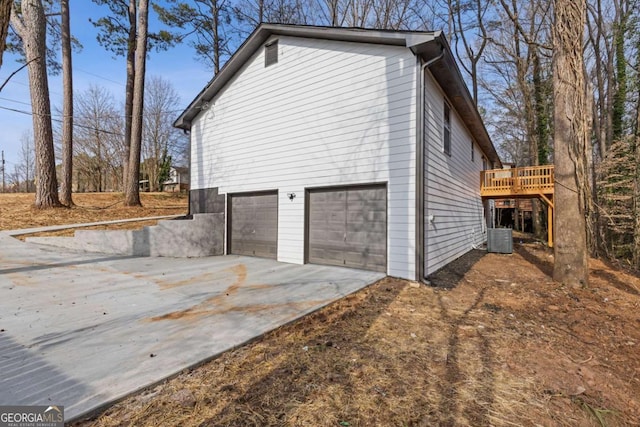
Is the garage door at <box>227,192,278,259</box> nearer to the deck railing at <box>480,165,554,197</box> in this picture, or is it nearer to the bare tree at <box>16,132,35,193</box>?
the deck railing at <box>480,165,554,197</box>

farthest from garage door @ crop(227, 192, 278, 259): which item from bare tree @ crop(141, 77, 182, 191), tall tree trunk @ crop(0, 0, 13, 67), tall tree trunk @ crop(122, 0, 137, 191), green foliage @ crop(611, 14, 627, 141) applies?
bare tree @ crop(141, 77, 182, 191)

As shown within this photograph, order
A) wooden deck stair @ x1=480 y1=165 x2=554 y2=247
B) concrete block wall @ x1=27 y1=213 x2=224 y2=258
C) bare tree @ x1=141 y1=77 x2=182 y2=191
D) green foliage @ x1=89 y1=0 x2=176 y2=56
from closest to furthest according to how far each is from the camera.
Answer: concrete block wall @ x1=27 y1=213 x2=224 y2=258
wooden deck stair @ x1=480 y1=165 x2=554 y2=247
green foliage @ x1=89 y1=0 x2=176 y2=56
bare tree @ x1=141 y1=77 x2=182 y2=191

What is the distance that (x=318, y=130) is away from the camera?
6902 millimetres

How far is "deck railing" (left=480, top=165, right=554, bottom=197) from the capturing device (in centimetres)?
1053

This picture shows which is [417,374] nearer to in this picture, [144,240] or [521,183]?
[144,240]

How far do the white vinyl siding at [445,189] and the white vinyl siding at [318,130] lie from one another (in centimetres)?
56

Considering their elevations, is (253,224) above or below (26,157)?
below

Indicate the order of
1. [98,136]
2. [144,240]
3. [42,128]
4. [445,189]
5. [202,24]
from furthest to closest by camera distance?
[98,136], [202,24], [42,128], [144,240], [445,189]

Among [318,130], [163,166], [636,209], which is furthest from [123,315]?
[163,166]

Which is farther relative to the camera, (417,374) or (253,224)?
(253,224)

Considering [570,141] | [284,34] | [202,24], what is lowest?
[570,141]

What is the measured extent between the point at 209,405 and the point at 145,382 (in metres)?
0.56

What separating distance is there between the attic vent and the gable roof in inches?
8.7

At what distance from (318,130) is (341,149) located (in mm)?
824
